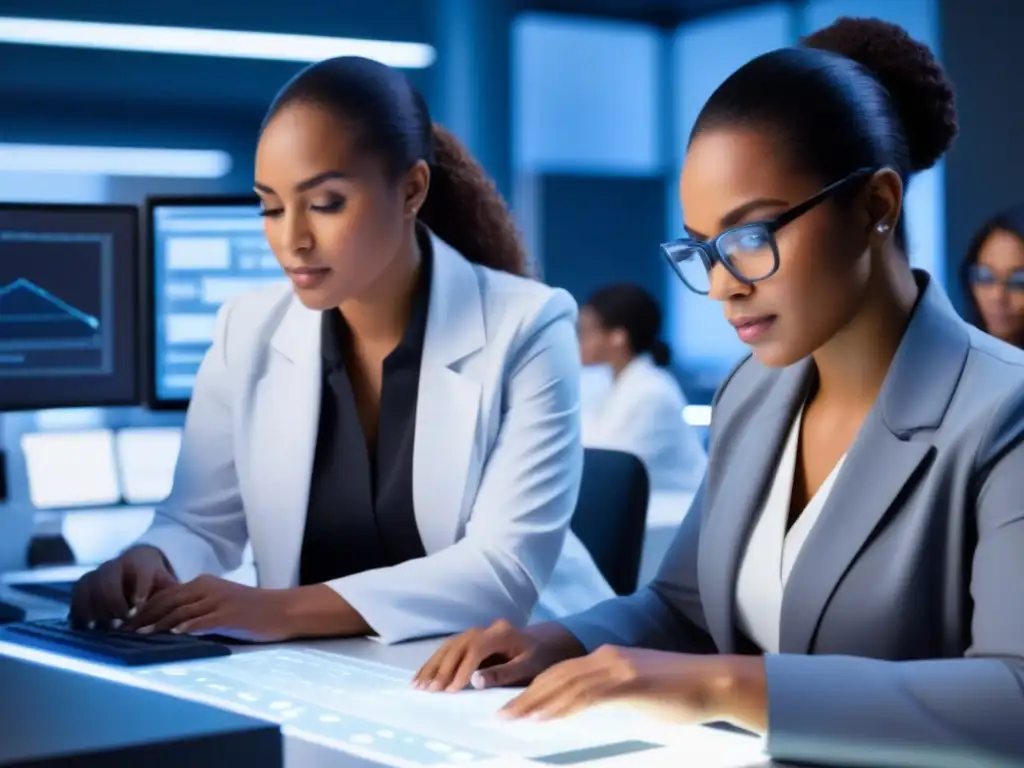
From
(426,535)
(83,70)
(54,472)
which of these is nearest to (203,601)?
(426,535)

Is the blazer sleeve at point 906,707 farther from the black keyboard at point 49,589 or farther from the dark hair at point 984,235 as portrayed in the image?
the dark hair at point 984,235

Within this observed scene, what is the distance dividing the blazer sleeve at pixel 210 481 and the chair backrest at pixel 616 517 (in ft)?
1.84

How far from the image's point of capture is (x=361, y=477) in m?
2.11

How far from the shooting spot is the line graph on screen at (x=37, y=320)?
273cm

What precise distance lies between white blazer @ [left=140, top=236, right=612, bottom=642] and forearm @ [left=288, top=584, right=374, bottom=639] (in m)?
0.17

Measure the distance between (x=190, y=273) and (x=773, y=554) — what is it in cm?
162

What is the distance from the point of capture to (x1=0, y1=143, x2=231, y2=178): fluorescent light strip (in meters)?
5.78

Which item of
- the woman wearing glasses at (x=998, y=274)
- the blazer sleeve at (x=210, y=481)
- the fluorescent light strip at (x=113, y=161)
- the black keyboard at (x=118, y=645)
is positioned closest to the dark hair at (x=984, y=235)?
the woman wearing glasses at (x=998, y=274)

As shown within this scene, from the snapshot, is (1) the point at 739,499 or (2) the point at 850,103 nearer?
(2) the point at 850,103

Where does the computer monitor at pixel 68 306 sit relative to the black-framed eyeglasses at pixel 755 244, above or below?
below

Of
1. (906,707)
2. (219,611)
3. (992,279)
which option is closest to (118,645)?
(219,611)

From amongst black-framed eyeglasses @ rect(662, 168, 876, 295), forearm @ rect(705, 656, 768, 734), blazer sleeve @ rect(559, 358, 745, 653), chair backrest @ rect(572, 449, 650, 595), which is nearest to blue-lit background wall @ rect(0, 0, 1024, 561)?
black-framed eyeglasses @ rect(662, 168, 876, 295)

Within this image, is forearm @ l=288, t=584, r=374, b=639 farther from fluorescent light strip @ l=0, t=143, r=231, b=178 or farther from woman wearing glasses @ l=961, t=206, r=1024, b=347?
fluorescent light strip @ l=0, t=143, r=231, b=178

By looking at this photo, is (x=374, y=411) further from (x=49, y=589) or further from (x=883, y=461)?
(x=883, y=461)
